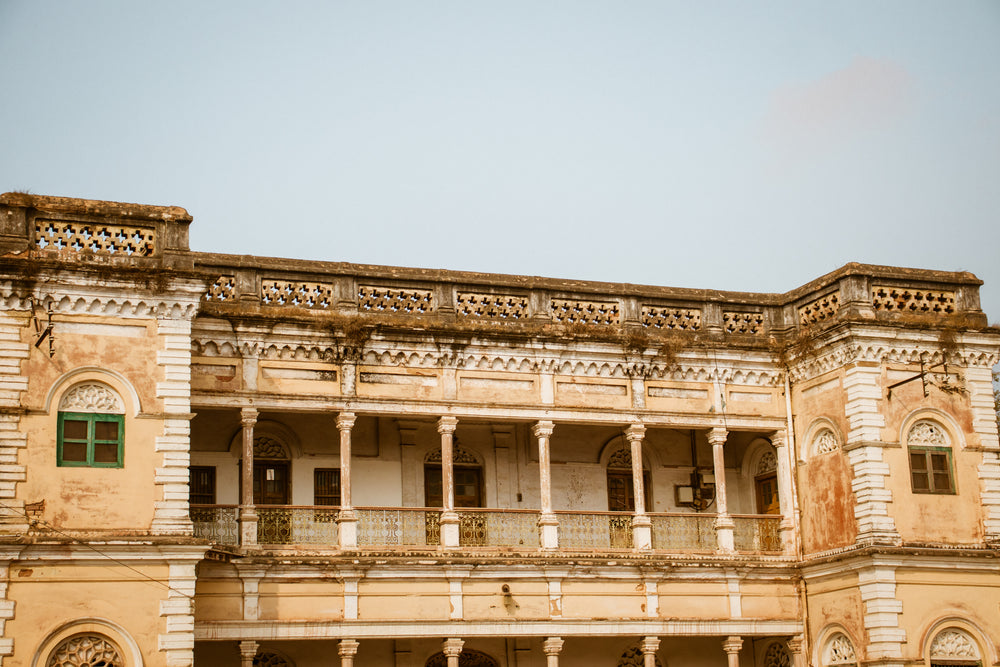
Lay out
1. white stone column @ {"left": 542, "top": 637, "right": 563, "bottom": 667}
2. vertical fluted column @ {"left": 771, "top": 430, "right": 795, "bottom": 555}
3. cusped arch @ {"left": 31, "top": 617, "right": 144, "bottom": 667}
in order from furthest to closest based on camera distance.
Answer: vertical fluted column @ {"left": 771, "top": 430, "right": 795, "bottom": 555} → white stone column @ {"left": 542, "top": 637, "right": 563, "bottom": 667} → cusped arch @ {"left": 31, "top": 617, "right": 144, "bottom": 667}

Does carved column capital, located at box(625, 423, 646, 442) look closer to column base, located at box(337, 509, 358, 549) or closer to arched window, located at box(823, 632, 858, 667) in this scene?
arched window, located at box(823, 632, 858, 667)

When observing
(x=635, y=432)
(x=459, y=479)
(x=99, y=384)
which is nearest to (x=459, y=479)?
(x=459, y=479)

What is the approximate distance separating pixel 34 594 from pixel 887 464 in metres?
12.2

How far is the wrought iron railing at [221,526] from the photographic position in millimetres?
19328

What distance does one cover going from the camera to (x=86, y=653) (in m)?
16.7

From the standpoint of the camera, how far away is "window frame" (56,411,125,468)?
17141 mm

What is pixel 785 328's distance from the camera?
22703mm

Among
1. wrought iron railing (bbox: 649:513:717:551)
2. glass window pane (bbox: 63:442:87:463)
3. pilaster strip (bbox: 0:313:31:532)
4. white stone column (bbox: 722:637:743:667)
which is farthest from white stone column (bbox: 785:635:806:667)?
pilaster strip (bbox: 0:313:31:532)

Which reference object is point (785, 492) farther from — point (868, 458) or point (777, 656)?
point (777, 656)

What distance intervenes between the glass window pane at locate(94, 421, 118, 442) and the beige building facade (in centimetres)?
4

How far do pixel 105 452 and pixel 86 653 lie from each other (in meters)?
2.50

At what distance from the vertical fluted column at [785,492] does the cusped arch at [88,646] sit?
10.4 metres

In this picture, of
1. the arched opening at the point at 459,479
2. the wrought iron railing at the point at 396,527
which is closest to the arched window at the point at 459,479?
the arched opening at the point at 459,479

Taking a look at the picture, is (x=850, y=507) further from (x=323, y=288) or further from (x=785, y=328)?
(x=323, y=288)
